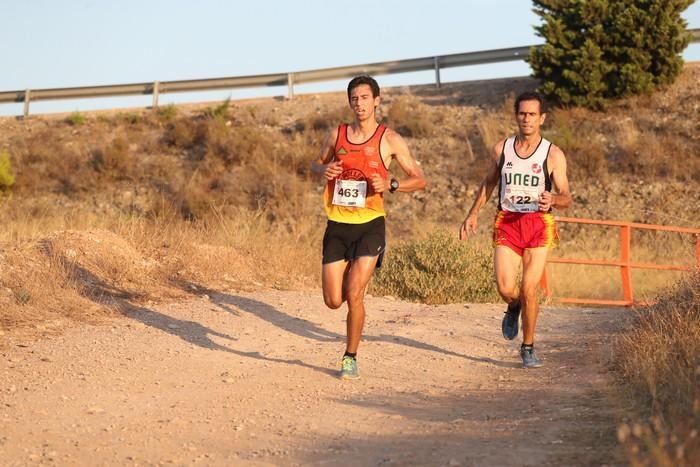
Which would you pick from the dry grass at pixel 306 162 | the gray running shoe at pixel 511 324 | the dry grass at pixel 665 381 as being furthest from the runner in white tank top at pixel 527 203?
the dry grass at pixel 306 162

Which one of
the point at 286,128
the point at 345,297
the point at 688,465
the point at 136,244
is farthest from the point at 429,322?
the point at 286,128

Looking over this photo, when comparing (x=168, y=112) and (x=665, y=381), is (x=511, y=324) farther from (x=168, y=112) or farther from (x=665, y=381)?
(x=168, y=112)

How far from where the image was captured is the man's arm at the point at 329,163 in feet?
27.7

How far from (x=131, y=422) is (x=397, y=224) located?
2039 centimetres

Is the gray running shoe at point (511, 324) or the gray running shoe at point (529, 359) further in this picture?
the gray running shoe at point (511, 324)

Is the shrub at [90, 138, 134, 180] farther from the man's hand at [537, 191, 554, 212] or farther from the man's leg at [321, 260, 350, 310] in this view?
the man's hand at [537, 191, 554, 212]

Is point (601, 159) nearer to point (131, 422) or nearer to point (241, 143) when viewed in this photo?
point (241, 143)

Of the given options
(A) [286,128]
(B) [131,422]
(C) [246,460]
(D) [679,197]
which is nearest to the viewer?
(C) [246,460]

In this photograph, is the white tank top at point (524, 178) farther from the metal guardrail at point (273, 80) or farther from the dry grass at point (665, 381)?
the metal guardrail at point (273, 80)

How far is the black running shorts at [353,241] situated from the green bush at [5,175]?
24.0 meters

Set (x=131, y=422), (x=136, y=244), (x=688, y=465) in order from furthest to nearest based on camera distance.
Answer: (x=136, y=244) → (x=131, y=422) → (x=688, y=465)

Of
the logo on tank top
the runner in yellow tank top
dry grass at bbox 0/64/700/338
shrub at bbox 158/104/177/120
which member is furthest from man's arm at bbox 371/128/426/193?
shrub at bbox 158/104/177/120

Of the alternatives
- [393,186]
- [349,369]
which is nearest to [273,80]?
[393,186]

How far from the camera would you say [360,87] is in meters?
8.48
